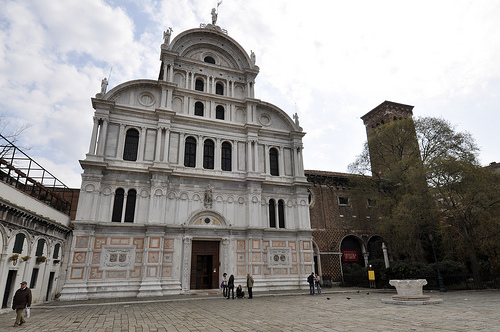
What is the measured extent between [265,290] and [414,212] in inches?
443

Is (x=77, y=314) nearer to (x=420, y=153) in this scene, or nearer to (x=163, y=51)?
(x=163, y=51)

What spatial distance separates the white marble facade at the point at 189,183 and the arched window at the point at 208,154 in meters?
0.08

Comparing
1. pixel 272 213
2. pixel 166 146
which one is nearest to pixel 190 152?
pixel 166 146

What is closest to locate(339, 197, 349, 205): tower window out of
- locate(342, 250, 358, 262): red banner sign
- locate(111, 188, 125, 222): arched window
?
locate(342, 250, 358, 262): red banner sign

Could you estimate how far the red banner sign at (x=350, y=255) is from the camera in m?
28.5

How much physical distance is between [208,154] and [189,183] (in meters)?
2.97

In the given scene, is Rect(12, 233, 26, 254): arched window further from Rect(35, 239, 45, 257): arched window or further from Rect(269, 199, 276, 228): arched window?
Rect(269, 199, 276, 228): arched window

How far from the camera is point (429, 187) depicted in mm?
21406

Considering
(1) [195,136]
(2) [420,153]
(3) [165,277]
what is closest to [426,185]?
(2) [420,153]

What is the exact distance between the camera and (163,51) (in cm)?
2420

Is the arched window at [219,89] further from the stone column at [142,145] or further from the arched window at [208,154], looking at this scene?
the stone column at [142,145]

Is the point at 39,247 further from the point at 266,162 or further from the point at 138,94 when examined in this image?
the point at 266,162

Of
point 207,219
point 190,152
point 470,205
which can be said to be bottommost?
point 207,219

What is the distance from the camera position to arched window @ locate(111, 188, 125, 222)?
20.2m
